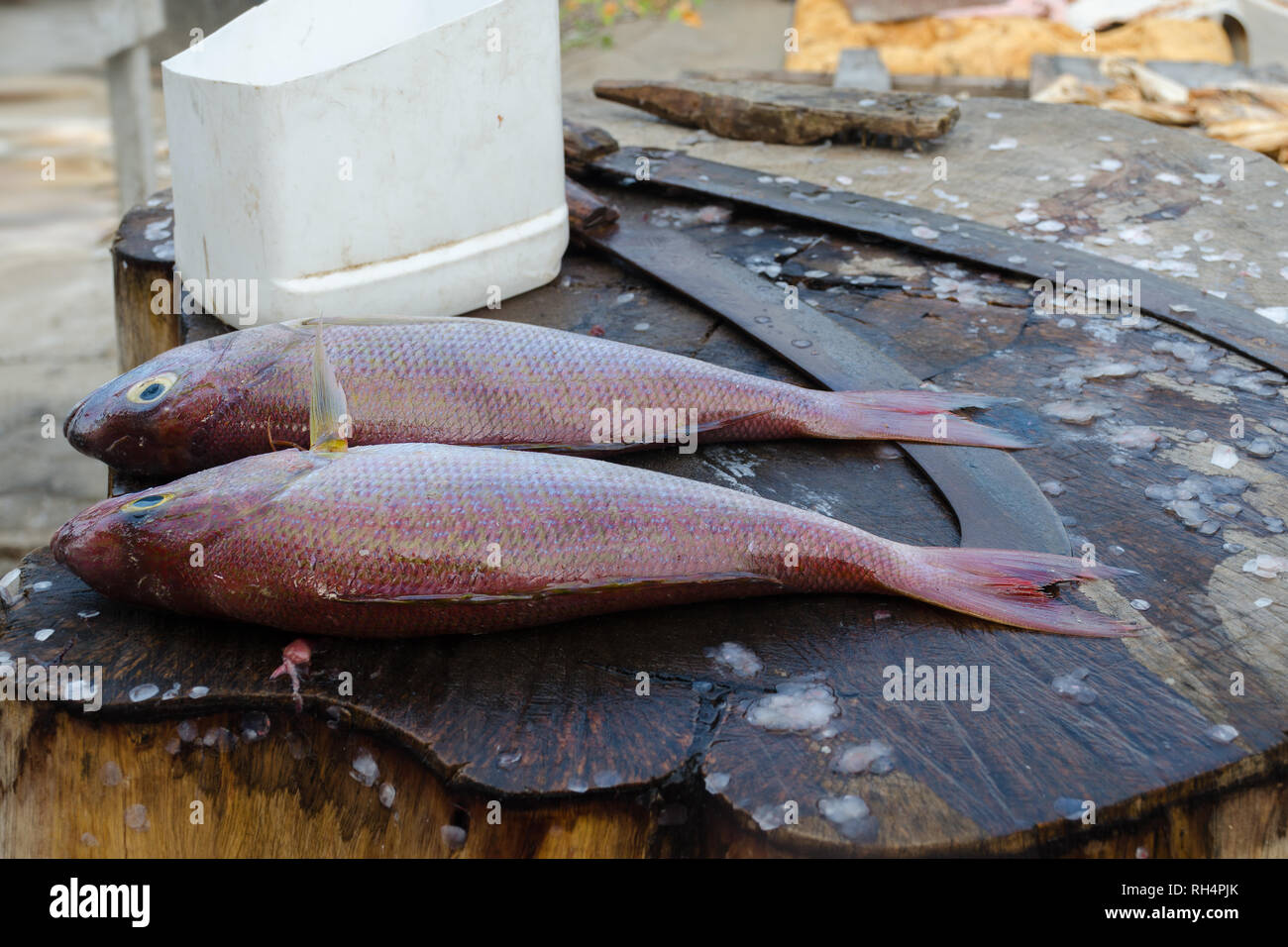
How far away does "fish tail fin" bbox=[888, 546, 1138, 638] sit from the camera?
2.15m

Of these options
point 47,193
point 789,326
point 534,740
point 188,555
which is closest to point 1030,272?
point 789,326

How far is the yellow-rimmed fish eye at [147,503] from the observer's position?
217cm

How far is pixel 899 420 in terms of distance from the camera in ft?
9.21

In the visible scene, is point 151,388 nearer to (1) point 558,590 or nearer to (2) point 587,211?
(1) point 558,590

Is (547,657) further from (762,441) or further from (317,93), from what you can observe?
(317,93)

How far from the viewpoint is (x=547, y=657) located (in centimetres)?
209

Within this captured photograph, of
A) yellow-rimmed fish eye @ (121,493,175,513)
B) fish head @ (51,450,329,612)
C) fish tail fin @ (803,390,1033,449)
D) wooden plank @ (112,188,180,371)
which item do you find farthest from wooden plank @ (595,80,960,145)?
yellow-rimmed fish eye @ (121,493,175,513)

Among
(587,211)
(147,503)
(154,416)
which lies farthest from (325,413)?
(587,211)

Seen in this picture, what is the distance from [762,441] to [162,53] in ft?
38.7

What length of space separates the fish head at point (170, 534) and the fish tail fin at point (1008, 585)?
4.06 feet

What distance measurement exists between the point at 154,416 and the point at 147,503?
50cm

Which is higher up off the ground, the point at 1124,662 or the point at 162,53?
the point at 162,53

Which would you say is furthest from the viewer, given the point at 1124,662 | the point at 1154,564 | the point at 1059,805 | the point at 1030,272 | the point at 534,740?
the point at 1030,272

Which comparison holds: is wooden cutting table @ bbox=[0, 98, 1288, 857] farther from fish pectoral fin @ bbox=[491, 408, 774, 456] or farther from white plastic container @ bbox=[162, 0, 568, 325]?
white plastic container @ bbox=[162, 0, 568, 325]
